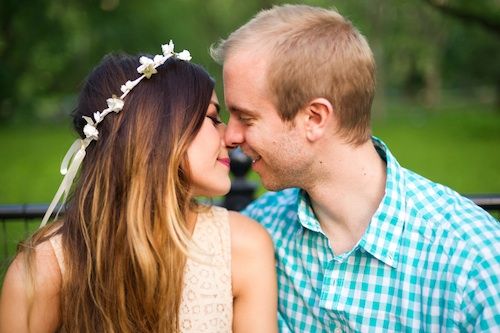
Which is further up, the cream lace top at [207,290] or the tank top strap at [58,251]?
the tank top strap at [58,251]

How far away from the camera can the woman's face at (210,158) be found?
223 centimetres

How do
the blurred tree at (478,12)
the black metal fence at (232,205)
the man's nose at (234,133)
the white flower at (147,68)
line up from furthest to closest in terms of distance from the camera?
the blurred tree at (478,12), the black metal fence at (232,205), the man's nose at (234,133), the white flower at (147,68)

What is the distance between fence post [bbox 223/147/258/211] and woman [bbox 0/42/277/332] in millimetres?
855

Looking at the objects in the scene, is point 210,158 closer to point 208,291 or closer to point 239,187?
point 208,291

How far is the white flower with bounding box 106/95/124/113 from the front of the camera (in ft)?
7.02

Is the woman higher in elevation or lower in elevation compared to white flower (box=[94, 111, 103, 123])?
lower

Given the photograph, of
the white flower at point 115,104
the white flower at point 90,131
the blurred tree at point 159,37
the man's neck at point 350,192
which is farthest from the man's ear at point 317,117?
the blurred tree at point 159,37

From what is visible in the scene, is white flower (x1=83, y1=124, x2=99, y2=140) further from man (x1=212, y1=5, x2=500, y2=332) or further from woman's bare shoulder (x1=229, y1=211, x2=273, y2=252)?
woman's bare shoulder (x1=229, y1=211, x2=273, y2=252)

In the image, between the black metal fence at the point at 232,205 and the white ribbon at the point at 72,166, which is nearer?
the white ribbon at the point at 72,166

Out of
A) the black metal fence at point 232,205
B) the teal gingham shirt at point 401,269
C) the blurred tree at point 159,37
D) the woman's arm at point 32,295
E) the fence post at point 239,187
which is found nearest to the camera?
the teal gingham shirt at point 401,269

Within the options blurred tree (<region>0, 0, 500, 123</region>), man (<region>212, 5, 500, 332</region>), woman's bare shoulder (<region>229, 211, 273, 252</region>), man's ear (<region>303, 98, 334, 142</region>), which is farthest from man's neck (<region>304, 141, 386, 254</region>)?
blurred tree (<region>0, 0, 500, 123</region>)

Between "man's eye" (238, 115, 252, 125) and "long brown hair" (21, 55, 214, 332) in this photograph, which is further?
"man's eye" (238, 115, 252, 125)

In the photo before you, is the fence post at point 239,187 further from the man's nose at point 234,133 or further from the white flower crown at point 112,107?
the white flower crown at point 112,107

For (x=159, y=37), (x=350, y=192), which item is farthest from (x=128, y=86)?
(x=159, y=37)
